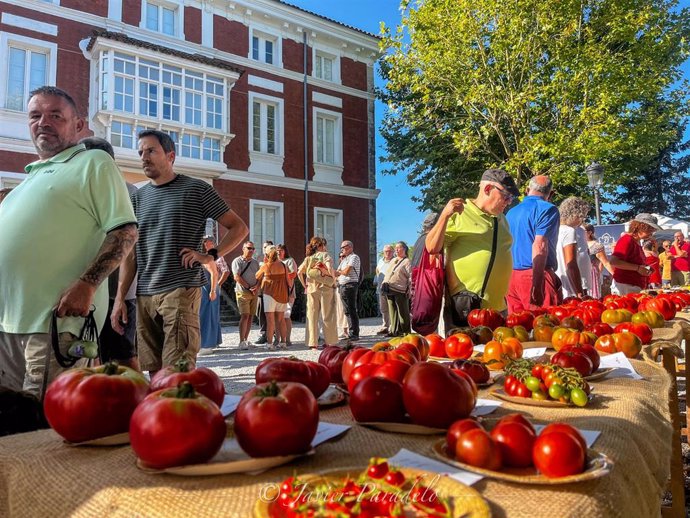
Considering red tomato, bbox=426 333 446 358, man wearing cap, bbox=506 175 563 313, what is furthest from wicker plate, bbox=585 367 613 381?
man wearing cap, bbox=506 175 563 313

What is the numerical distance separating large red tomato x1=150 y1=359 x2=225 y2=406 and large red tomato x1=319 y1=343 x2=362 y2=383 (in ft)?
1.94

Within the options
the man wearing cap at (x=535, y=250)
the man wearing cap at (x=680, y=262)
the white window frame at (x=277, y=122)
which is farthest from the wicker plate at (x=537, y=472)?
the white window frame at (x=277, y=122)

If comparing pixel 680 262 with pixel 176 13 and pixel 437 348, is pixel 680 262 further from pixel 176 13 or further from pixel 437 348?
pixel 176 13

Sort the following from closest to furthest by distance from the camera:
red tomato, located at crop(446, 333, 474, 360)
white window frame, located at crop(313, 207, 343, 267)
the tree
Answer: red tomato, located at crop(446, 333, 474, 360) → white window frame, located at crop(313, 207, 343, 267) → the tree

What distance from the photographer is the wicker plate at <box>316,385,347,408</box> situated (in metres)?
1.69

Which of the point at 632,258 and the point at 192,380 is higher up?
the point at 632,258

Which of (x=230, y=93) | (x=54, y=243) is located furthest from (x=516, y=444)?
(x=230, y=93)

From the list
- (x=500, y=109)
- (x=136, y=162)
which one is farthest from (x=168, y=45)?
(x=500, y=109)

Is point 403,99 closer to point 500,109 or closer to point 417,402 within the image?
point 500,109

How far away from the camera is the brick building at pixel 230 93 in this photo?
1709 centimetres

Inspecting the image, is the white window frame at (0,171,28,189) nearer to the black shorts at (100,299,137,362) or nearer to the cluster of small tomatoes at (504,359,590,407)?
the black shorts at (100,299,137,362)

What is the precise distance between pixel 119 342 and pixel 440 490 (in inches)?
131

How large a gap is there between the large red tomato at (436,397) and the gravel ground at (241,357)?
4.19 meters

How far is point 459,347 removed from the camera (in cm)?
248
